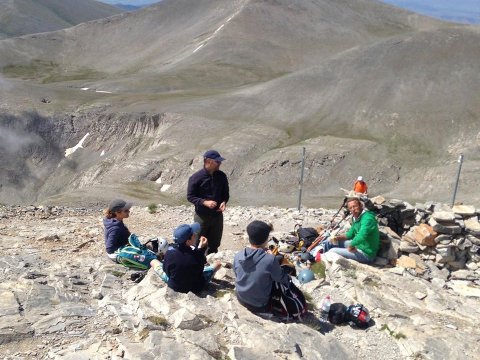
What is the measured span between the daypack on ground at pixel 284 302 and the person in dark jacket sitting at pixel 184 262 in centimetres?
131

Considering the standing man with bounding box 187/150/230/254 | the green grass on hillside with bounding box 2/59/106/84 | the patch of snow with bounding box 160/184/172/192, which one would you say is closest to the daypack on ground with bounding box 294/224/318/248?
the standing man with bounding box 187/150/230/254

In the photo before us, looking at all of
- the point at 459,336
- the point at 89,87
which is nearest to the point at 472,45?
the point at 89,87

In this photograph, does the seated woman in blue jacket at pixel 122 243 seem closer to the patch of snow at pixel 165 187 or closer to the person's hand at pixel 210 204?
the person's hand at pixel 210 204

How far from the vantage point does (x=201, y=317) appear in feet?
25.2

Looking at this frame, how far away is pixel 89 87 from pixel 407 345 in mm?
74978

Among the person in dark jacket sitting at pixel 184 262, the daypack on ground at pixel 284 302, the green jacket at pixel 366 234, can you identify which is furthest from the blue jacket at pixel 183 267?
the green jacket at pixel 366 234

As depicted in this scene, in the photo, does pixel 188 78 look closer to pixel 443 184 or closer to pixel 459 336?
pixel 443 184

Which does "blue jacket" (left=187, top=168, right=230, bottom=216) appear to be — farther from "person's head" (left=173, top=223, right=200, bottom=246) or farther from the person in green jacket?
the person in green jacket

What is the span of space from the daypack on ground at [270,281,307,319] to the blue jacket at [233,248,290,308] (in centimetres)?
13

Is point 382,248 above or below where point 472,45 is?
below

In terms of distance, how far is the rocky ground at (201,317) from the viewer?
6.76 metres

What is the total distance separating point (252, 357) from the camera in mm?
6809

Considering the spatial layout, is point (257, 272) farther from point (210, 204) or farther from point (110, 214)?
point (110, 214)

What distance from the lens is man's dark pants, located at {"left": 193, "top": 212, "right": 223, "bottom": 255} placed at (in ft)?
34.6
